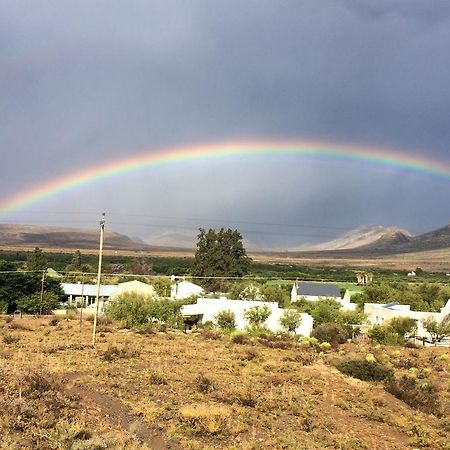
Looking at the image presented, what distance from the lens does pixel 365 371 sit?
95.1ft

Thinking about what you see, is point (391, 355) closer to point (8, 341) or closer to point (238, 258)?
point (8, 341)

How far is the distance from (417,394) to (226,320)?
31.1m

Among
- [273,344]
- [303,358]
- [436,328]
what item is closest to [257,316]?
[273,344]

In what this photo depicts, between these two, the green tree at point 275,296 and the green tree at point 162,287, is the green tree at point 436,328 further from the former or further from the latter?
the green tree at point 162,287

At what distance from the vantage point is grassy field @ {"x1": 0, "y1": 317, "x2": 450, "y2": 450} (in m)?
14.5

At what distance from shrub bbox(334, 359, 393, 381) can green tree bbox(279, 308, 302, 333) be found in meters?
21.3

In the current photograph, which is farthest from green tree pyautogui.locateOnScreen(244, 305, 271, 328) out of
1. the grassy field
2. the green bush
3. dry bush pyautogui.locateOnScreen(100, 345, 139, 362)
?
dry bush pyautogui.locateOnScreen(100, 345, 139, 362)

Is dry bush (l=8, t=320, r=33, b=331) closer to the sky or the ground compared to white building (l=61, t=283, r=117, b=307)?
closer to the sky

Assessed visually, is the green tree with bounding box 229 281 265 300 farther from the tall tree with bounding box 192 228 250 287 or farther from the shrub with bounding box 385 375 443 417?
the shrub with bounding box 385 375 443 417

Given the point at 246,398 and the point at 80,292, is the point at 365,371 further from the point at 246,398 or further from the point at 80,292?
the point at 80,292

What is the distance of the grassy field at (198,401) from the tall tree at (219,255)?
2998 inches

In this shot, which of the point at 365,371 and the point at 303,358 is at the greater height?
the point at 365,371

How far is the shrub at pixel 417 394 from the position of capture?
23.0m

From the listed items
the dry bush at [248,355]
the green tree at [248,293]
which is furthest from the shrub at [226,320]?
the dry bush at [248,355]
